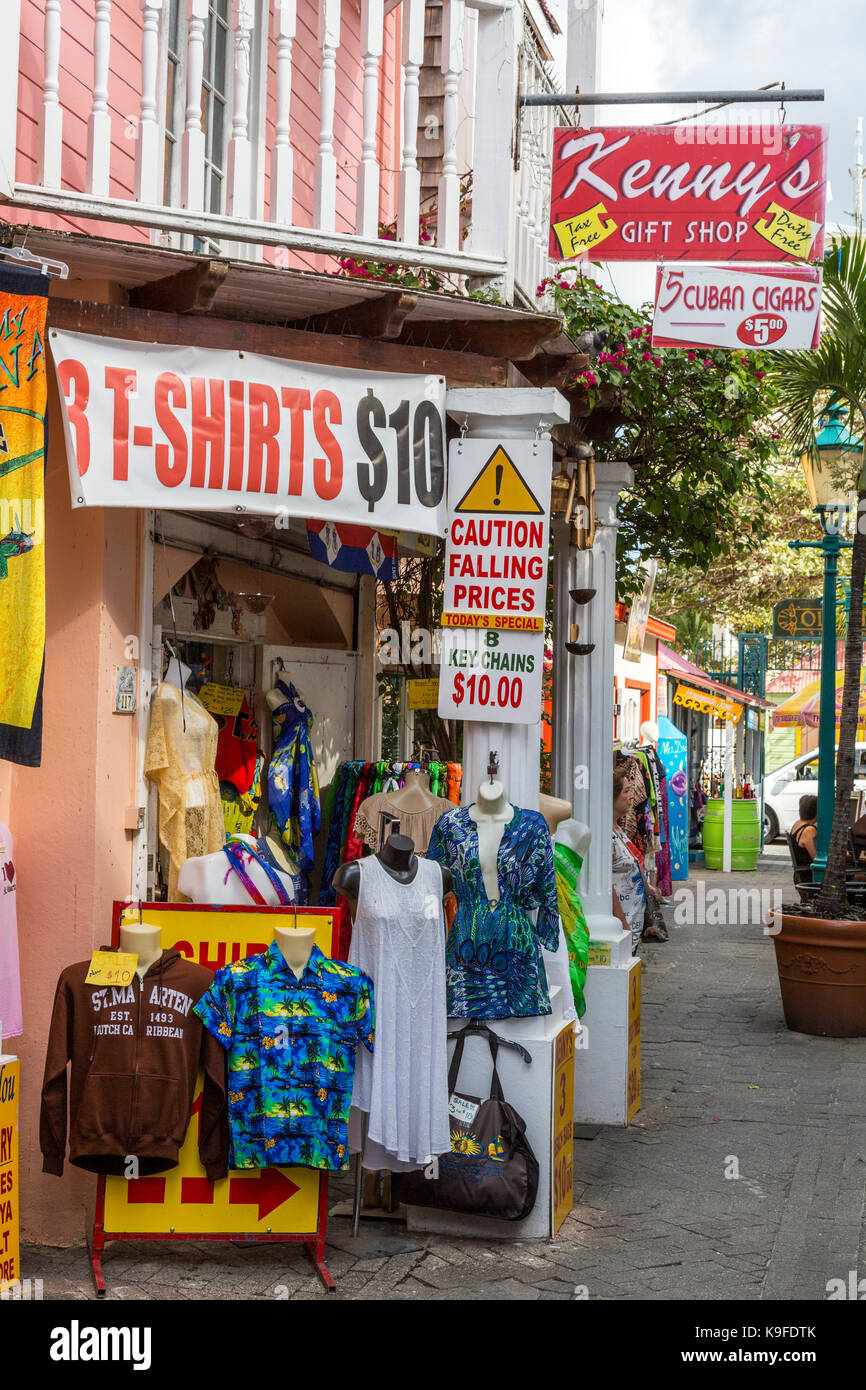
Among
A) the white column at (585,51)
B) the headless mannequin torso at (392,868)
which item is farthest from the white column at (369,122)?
the headless mannequin torso at (392,868)

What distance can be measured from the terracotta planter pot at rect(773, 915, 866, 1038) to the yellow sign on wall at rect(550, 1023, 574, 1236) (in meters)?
3.67

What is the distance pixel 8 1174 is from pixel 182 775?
68.7 inches

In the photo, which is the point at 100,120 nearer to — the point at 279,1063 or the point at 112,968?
the point at 112,968

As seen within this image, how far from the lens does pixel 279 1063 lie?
4.95 metres

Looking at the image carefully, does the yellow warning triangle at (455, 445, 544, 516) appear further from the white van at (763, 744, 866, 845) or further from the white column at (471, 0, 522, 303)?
the white van at (763, 744, 866, 845)

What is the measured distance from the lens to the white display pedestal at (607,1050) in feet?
24.0

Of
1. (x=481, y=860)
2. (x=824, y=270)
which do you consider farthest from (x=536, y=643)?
(x=824, y=270)

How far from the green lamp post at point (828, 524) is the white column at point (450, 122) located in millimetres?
4844

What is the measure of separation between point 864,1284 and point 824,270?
21.3 ft

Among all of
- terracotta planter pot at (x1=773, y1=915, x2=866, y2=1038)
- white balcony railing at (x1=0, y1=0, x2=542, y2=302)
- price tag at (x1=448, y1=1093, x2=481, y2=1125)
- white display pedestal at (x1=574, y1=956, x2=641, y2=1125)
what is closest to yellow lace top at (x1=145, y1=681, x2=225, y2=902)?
price tag at (x1=448, y1=1093, x2=481, y2=1125)

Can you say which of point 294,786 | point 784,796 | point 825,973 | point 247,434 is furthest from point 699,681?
point 247,434

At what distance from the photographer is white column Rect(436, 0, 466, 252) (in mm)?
5523

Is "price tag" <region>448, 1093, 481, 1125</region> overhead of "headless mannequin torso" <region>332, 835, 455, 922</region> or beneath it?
beneath

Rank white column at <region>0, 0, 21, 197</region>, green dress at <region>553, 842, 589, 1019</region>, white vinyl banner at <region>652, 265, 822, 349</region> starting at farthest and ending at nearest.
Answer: white vinyl banner at <region>652, 265, 822, 349</region> < green dress at <region>553, 842, 589, 1019</region> < white column at <region>0, 0, 21, 197</region>
